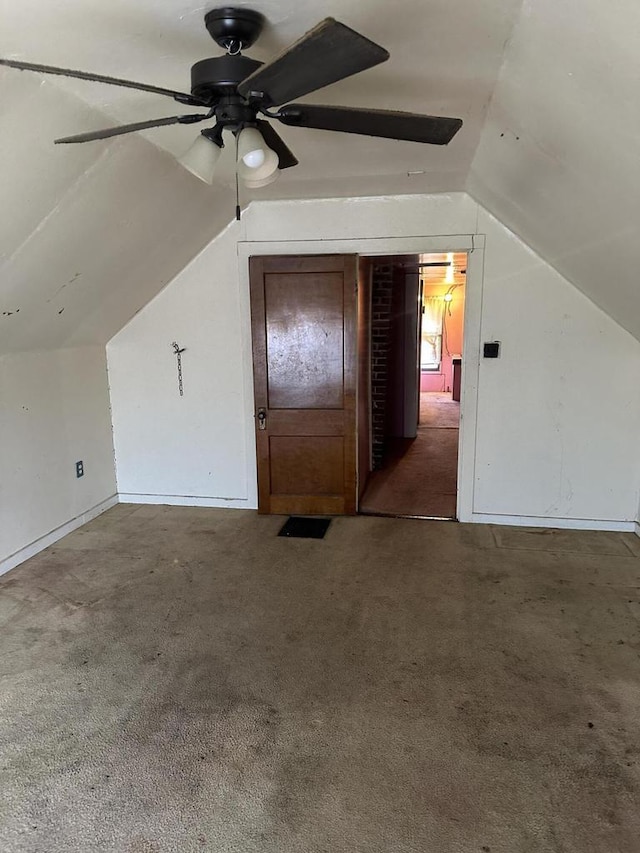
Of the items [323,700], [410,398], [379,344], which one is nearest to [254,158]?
[323,700]

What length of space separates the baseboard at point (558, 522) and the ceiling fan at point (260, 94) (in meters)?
2.75

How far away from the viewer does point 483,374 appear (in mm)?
3676

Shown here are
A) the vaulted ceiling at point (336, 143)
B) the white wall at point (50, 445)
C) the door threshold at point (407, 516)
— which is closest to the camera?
the vaulted ceiling at point (336, 143)

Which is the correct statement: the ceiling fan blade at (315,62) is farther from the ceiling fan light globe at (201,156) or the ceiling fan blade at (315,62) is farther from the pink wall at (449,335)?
the pink wall at (449,335)

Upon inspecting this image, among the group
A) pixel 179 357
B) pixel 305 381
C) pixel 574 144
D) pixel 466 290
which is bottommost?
pixel 305 381

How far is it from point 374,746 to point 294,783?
0.31m

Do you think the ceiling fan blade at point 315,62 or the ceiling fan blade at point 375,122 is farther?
the ceiling fan blade at point 375,122

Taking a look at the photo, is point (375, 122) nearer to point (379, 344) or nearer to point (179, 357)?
point (179, 357)

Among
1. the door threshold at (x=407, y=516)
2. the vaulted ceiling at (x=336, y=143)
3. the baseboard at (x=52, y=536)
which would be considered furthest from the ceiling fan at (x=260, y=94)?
the door threshold at (x=407, y=516)

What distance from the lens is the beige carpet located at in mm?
1574

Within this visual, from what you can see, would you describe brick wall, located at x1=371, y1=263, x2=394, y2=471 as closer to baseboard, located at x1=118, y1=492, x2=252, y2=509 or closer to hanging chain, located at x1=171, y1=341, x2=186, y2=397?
baseboard, located at x1=118, y1=492, x2=252, y2=509

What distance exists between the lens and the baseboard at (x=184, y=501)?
13.7ft

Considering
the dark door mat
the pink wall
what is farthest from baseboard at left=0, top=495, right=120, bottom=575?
the pink wall

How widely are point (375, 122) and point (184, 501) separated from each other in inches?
129
